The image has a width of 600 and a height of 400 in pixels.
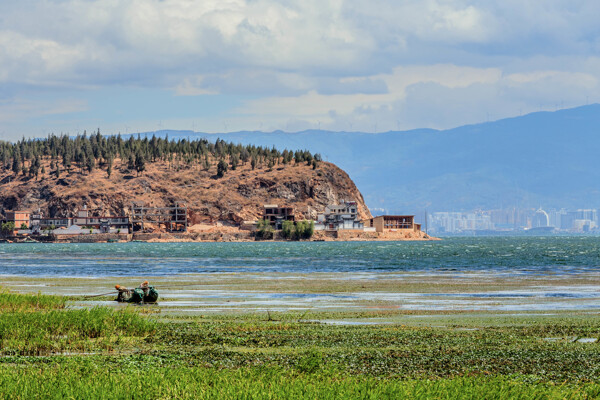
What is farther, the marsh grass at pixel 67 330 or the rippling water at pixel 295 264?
the rippling water at pixel 295 264

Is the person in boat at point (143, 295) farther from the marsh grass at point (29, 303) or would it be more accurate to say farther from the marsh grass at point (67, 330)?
the marsh grass at point (67, 330)

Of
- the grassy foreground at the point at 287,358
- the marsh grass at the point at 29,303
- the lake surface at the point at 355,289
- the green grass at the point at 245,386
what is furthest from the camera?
the lake surface at the point at 355,289

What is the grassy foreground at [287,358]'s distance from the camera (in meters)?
16.8

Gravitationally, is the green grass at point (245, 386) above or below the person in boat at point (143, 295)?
above

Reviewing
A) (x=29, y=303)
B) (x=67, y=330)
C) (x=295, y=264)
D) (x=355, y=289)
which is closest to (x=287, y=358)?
(x=67, y=330)

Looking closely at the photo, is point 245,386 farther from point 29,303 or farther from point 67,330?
point 29,303

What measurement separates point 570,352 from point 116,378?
13625 millimetres

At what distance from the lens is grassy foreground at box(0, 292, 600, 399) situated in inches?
662

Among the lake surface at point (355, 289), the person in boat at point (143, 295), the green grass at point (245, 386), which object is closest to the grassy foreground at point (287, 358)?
the green grass at point (245, 386)

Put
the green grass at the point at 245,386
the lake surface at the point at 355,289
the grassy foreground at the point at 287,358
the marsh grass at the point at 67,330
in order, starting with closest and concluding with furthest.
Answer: the green grass at the point at 245,386 < the grassy foreground at the point at 287,358 < the marsh grass at the point at 67,330 < the lake surface at the point at 355,289

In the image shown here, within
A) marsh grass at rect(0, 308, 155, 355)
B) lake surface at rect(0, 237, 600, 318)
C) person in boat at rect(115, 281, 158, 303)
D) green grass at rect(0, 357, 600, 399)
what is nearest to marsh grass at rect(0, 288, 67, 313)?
lake surface at rect(0, 237, 600, 318)

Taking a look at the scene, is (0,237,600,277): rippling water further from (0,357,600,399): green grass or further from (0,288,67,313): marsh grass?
(0,357,600,399): green grass

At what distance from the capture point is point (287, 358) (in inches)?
915

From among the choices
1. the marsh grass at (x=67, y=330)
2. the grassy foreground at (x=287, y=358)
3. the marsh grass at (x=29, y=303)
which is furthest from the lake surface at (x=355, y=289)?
the marsh grass at (x=67, y=330)
